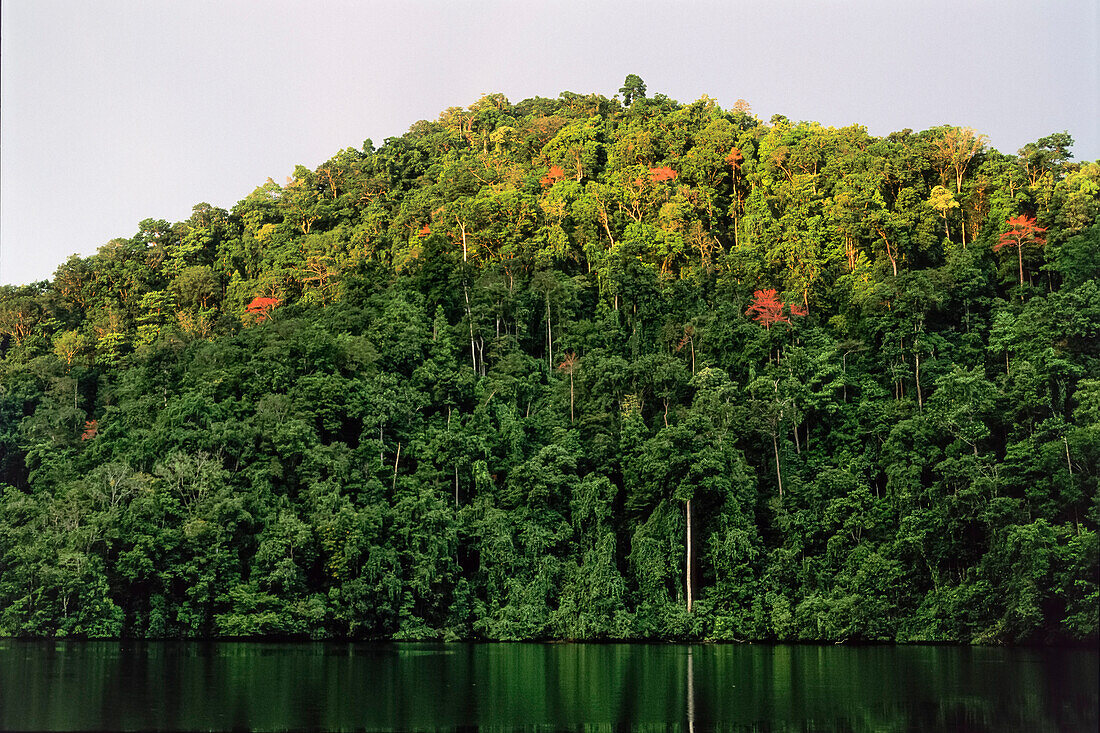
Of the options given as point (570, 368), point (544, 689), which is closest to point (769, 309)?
point (570, 368)

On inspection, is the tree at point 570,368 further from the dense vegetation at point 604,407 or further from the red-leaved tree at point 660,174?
the red-leaved tree at point 660,174

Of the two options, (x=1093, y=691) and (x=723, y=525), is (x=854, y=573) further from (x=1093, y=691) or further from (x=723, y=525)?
(x=1093, y=691)

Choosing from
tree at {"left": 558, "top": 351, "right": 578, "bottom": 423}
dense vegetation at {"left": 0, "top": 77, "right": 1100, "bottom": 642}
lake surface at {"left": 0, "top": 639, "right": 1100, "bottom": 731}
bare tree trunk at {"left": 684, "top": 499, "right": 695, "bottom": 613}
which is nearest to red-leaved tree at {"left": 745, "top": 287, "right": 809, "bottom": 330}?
dense vegetation at {"left": 0, "top": 77, "right": 1100, "bottom": 642}

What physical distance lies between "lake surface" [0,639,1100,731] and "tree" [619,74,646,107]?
3913cm

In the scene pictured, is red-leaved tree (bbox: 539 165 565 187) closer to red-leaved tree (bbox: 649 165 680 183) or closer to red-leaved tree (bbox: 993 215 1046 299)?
red-leaved tree (bbox: 649 165 680 183)

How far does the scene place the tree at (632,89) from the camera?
63.8m

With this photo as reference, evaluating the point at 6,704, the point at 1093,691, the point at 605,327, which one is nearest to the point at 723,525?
the point at 605,327

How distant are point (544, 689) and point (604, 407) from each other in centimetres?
2176

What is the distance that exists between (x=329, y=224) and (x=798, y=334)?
1130 inches

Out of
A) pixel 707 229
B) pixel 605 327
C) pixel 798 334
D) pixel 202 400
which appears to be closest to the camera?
pixel 202 400

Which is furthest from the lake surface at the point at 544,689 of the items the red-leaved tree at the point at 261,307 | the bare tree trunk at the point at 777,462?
the red-leaved tree at the point at 261,307

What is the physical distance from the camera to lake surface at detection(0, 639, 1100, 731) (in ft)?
61.9

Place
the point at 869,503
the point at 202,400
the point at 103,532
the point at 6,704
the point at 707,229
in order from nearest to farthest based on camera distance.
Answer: the point at 6,704
the point at 103,532
the point at 869,503
the point at 202,400
the point at 707,229

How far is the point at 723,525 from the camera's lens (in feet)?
129
